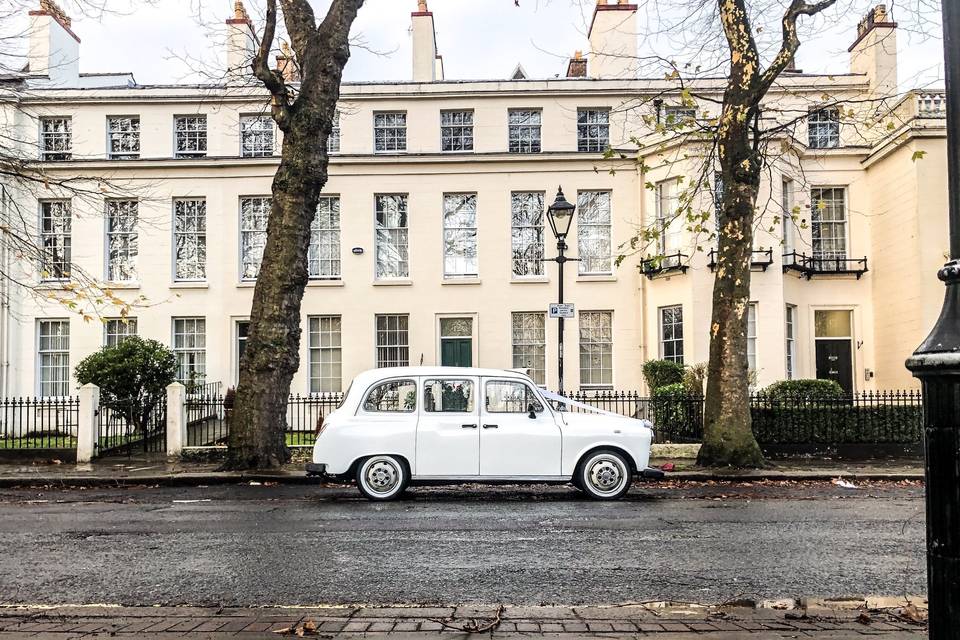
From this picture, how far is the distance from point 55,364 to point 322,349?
29.2 feet

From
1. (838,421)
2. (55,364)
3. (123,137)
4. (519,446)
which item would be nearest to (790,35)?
(838,421)

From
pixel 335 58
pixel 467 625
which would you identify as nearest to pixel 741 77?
pixel 335 58

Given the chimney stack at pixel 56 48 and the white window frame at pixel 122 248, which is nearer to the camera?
the chimney stack at pixel 56 48

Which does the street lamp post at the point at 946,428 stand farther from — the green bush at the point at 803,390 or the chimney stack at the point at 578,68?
the chimney stack at the point at 578,68

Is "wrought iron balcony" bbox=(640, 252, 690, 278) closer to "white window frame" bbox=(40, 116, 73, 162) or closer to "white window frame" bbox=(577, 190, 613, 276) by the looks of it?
"white window frame" bbox=(577, 190, 613, 276)

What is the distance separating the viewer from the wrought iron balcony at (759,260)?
2140 centimetres

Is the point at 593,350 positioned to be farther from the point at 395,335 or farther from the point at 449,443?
the point at 449,443

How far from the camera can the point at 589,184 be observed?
24.4 metres

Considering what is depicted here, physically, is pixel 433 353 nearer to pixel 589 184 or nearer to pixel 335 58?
pixel 589 184

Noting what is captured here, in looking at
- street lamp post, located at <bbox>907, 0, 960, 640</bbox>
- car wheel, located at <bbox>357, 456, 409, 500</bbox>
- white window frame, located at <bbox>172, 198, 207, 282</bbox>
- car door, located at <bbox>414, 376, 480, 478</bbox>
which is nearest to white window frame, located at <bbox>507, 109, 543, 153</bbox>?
white window frame, located at <bbox>172, 198, 207, 282</bbox>

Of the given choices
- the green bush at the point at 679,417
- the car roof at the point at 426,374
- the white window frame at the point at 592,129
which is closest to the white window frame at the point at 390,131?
the white window frame at the point at 592,129

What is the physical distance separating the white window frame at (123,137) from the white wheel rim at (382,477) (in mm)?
19095

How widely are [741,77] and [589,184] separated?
10632 mm

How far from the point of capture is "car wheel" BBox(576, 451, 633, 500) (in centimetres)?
1027
